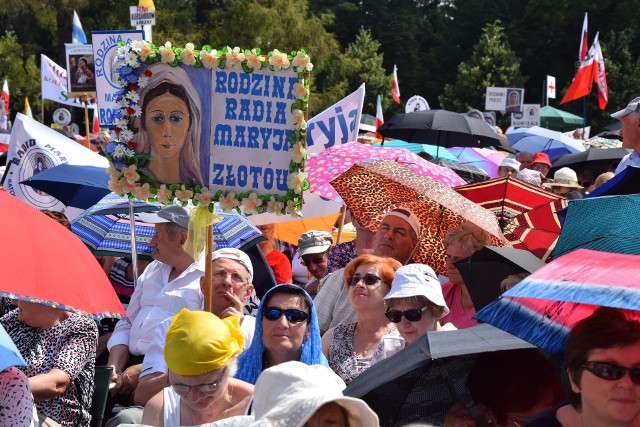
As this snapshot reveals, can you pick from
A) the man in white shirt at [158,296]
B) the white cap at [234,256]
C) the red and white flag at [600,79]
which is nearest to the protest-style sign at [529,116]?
the red and white flag at [600,79]

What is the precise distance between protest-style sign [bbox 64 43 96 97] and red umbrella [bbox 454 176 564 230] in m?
7.40

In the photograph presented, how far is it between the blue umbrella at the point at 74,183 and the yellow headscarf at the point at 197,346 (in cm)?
378

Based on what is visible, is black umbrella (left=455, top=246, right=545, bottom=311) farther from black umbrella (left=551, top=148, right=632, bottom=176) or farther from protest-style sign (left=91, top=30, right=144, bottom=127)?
black umbrella (left=551, top=148, right=632, bottom=176)

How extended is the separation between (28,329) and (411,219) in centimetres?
244

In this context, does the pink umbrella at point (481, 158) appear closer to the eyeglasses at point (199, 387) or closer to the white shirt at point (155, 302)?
the white shirt at point (155, 302)

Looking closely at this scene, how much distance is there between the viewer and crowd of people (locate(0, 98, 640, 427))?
3.18 meters

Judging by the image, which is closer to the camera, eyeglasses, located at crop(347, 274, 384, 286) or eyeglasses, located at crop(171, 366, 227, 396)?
eyeglasses, located at crop(171, 366, 227, 396)

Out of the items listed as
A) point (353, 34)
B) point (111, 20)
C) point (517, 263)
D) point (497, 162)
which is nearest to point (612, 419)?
point (517, 263)

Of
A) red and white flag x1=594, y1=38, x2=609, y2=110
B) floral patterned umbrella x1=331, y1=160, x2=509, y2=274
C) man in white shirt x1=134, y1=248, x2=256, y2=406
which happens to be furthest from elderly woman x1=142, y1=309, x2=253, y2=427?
red and white flag x1=594, y1=38, x2=609, y2=110

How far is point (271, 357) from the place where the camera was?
496cm

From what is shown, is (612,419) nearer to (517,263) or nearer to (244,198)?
(517,263)

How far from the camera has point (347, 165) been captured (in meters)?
7.46

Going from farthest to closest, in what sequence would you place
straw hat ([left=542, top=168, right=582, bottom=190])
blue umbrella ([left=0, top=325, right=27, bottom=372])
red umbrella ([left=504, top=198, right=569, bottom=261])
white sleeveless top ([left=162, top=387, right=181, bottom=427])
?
straw hat ([left=542, top=168, right=582, bottom=190]), red umbrella ([left=504, top=198, right=569, bottom=261]), white sleeveless top ([left=162, top=387, right=181, bottom=427]), blue umbrella ([left=0, top=325, right=27, bottom=372])

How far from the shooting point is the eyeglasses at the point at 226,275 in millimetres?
5754
